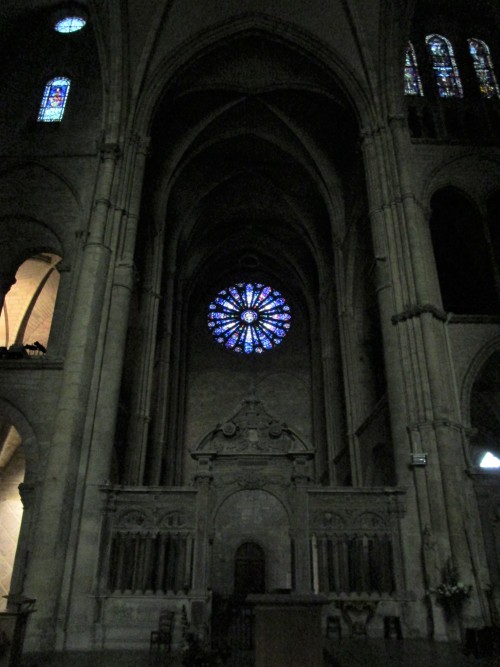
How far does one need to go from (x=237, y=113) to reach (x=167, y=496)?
1605 cm

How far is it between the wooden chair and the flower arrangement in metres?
5.45

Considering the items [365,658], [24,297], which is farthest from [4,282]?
[365,658]

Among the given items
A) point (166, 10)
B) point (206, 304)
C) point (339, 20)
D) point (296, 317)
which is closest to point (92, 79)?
point (166, 10)

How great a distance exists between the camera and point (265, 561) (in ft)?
61.9

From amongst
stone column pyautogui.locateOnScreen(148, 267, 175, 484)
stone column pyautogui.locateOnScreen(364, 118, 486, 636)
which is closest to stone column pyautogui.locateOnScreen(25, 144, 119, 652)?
stone column pyautogui.locateOnScreen(364, 118, 486, 636)

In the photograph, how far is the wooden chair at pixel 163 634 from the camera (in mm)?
10406

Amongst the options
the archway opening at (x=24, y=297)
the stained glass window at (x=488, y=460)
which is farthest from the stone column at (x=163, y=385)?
the stained glass window at (x=488, y=460)

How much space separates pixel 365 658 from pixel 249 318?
2274 centimetres

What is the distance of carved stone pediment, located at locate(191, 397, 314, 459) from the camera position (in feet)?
41.0

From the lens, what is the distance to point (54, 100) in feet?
63.1

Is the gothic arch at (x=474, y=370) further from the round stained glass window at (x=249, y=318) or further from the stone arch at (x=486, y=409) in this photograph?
the round stained glass window at (x=249, y=318)

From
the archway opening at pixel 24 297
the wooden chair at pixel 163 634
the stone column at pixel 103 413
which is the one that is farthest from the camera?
the archway opening at pixel 24 297

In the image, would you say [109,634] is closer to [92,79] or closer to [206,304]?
[92,79]

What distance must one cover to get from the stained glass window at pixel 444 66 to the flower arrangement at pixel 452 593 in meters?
15.9
